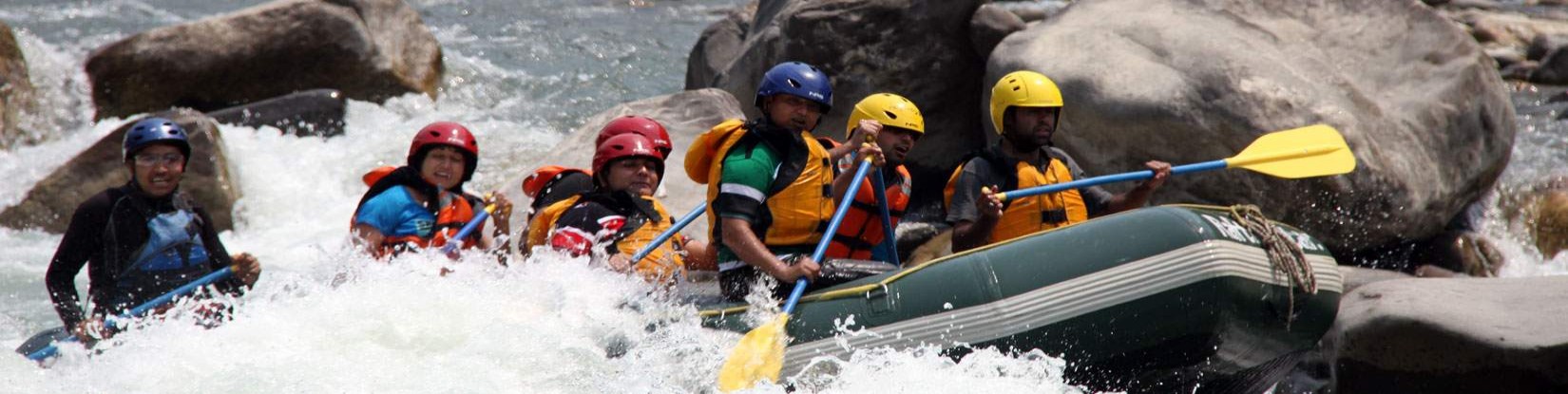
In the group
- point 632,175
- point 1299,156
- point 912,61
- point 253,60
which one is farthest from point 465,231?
point 253,60

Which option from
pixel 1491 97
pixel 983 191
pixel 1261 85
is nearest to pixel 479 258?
pixel 983 191

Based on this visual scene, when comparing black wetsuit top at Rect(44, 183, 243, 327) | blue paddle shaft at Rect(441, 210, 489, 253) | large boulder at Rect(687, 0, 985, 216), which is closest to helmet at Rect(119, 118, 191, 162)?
black wetsuit top at Rect(44, 183, 243, 327)

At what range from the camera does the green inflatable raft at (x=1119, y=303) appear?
483 cm

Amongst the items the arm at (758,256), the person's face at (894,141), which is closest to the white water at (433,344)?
the arm at (758,256)

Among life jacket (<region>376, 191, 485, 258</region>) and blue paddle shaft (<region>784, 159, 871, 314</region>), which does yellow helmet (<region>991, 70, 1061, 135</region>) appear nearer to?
blue paddle shaft (<region>784, 159, 871, 314</region>)

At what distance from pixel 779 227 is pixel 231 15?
8338 mm

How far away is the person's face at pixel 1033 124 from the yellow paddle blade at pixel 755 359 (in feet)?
4.54

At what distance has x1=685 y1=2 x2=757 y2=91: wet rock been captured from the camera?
1176 cm

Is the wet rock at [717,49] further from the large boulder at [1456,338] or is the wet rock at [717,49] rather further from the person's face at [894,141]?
the large boulder at [1456,338]

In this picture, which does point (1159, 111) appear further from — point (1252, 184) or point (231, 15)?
point (231, 15)

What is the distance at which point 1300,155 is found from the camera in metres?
6.08

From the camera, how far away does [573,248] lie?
5938mm

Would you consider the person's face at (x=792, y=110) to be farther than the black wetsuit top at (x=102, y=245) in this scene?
No

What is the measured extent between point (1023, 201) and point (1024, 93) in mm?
415
